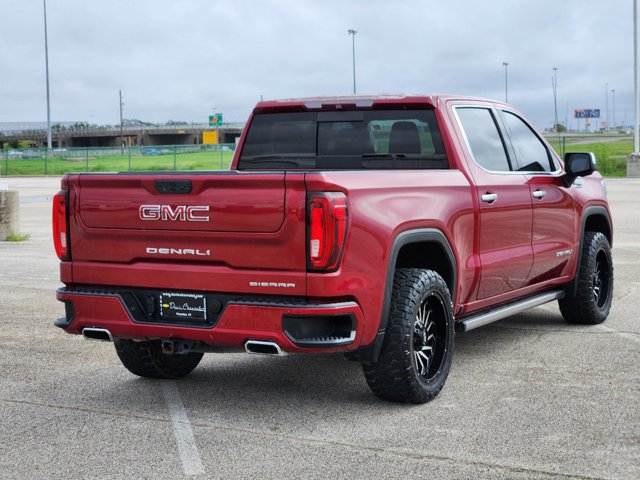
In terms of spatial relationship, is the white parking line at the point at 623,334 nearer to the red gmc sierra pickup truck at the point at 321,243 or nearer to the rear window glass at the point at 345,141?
the red gmc sierra pickup truck at the point at 321,243

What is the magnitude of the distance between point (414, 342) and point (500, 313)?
1365 mm

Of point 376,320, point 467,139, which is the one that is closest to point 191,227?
point 376,320

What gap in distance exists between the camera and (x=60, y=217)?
6.19 meters

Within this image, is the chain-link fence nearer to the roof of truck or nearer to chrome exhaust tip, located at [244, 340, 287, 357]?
the roof of truck

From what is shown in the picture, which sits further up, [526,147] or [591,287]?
[526,147]

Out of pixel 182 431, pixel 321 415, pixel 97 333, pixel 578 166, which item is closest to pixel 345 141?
pixel 578 166

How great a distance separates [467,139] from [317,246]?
2.13 metres

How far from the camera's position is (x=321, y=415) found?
5.91 meters

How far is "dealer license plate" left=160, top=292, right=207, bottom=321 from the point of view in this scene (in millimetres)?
5703

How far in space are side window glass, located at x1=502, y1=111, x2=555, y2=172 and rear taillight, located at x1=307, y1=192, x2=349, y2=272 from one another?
2.81 meters

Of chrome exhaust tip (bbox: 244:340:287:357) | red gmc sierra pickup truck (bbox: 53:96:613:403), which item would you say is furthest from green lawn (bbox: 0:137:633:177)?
chrome exhaust tip (bbox: 244:340:287:357)

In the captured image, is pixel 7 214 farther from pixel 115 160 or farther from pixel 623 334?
pixel 115 160

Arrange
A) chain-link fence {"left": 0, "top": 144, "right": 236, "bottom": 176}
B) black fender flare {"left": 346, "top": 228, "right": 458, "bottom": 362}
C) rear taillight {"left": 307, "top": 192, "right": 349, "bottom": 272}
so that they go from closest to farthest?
rear taillight {"left": 307, "top": 192, "right": 349, "bottom": 272}, black fender flare {"left": 346, "top": 228, "right": 458, "bottom": 362}, chain-link fence {"left": 0, "top": 144, "right": 236, "bottom": 176}

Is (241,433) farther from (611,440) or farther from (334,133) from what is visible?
(334,133)
